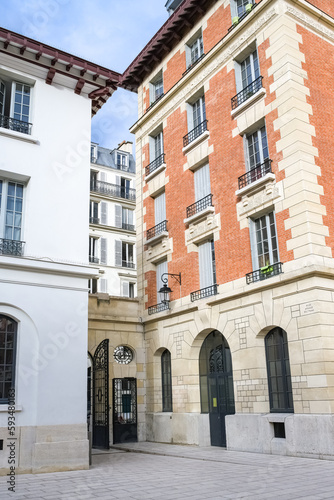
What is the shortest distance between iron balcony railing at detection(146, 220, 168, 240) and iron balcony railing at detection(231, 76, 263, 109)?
5.46 metres

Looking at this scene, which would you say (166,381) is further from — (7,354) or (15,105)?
(15,105)

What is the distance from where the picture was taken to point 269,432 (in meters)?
13.5

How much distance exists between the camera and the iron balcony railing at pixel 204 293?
16.5 m

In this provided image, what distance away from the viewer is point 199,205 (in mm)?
17984

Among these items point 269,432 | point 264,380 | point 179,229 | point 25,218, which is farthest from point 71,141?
point 269,432

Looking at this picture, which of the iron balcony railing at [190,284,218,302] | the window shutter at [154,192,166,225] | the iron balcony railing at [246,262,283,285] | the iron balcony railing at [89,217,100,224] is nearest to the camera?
the iron balcony railing at [246,262,283,285]

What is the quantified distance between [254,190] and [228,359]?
5.63 meters

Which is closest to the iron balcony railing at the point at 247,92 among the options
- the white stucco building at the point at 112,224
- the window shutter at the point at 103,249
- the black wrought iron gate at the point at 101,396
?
the black wrought iron gate at the point at 101,396

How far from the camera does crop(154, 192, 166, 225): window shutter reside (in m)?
20.4

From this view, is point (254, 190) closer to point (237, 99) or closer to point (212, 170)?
point (212, 170)

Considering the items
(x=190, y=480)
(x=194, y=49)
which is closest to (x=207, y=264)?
(x=190, y=480)

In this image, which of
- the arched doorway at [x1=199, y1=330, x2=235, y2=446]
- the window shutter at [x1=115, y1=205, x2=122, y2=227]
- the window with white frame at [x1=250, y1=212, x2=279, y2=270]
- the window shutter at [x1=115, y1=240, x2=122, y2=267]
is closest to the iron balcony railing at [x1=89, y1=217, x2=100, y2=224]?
the window shutter at [x1=115, y1=205, x2=122, y2=227]

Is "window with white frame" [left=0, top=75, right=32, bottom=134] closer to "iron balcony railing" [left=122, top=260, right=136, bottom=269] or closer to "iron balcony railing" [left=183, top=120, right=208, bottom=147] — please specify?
"iron balcony railing" [left=183, top=120, right=208, bottom=147]

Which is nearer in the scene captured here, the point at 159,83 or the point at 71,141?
the point at 71,141
